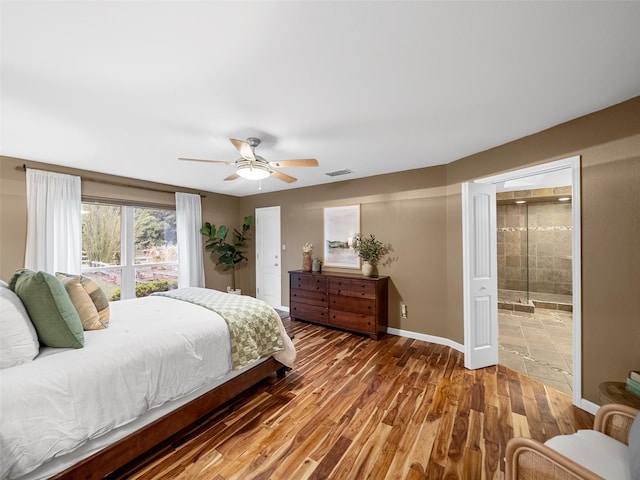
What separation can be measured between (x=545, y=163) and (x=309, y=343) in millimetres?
→ 3295

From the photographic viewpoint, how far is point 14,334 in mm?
1337

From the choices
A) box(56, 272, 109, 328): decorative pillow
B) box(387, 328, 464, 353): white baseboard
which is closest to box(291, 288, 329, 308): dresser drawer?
box(387, 328, 464, 353): white baseboard

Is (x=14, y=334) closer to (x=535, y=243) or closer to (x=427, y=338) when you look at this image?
(x=427, y=338)

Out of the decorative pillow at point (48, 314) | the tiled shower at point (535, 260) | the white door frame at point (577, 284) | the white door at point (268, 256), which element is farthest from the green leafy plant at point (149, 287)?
the tiled shower at point (535, 260)

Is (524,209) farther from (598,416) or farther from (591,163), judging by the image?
(598,416)

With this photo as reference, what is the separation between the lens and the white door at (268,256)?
206 inches

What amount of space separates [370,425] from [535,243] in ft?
18.5

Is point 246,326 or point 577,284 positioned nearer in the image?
point 577,284

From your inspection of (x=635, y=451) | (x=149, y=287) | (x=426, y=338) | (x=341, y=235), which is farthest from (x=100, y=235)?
(x=635, y=451)

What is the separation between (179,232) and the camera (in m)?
4.61

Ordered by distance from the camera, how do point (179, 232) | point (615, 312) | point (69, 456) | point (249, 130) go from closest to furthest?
point (69, 456)
point (615, 312)
point (249, 130)
point (179, 232)

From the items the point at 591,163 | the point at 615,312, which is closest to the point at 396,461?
the point at 615,312

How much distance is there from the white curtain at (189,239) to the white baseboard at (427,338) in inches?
143

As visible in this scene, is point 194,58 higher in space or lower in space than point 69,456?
higher
